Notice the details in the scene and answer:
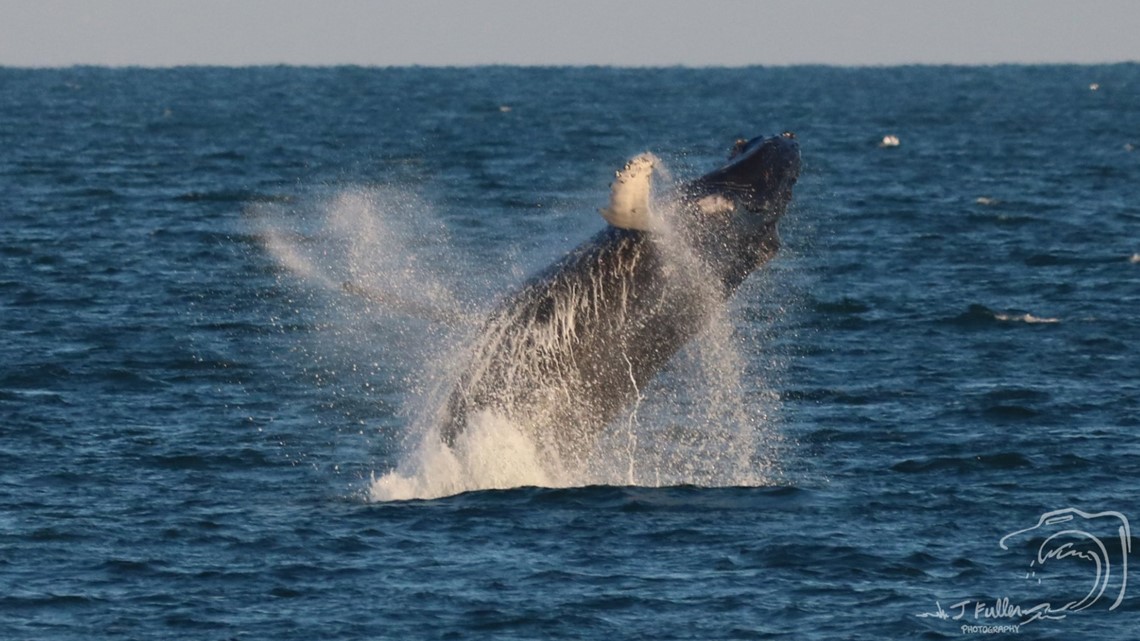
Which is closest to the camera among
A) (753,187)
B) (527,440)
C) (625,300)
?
(625,300)

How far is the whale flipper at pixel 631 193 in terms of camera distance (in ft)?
62.4

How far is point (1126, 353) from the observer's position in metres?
33.8

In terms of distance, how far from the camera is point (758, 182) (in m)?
20.7

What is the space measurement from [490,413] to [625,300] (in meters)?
1.90

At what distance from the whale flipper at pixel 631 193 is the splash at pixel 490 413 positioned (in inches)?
44.8

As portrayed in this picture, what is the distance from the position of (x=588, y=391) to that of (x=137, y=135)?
79.9 metres

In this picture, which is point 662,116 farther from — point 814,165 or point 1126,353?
point 1126,353

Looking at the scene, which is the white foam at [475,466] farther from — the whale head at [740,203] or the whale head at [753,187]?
the whale head at [753,187]

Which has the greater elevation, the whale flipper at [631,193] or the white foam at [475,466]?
the whale flipper at [631,193]

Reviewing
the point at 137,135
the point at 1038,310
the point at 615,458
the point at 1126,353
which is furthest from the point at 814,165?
the point at 615,458
